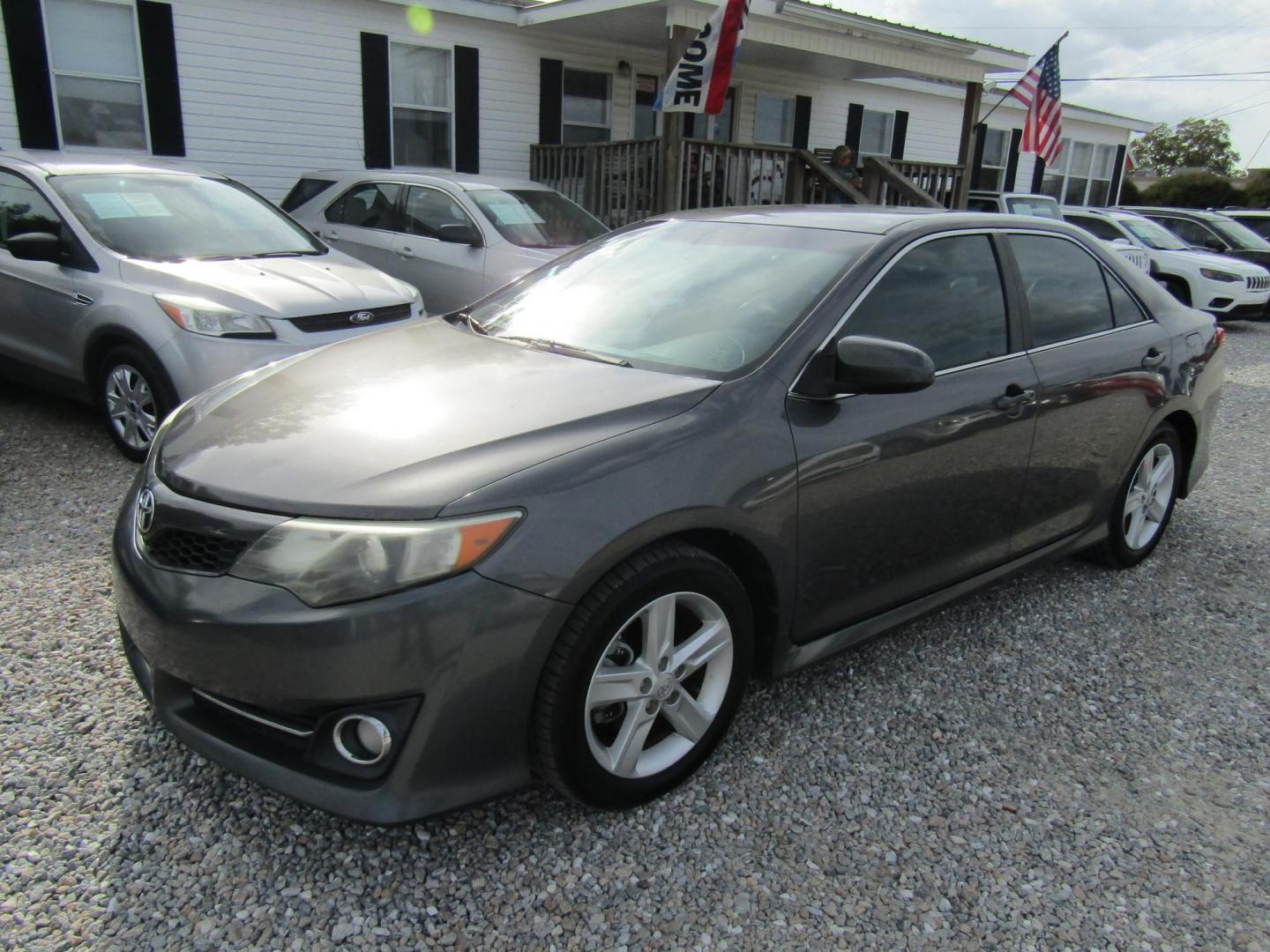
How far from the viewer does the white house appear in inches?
374

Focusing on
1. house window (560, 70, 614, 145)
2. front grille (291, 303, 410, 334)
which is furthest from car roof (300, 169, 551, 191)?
house window (560, 70, 614, 145)

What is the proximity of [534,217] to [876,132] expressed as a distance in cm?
1137

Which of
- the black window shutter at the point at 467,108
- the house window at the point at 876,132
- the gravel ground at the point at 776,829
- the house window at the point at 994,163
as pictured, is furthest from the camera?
the house window at the point at 994,163

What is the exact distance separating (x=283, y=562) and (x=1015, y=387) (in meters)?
2.43

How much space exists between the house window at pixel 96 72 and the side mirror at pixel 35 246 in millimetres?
5234

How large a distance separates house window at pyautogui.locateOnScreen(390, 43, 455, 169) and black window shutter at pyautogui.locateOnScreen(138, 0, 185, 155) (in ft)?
7.99

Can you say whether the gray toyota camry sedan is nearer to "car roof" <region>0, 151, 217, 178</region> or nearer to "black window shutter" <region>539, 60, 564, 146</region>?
"car roof" <region>0, 151, 217, 178</region>

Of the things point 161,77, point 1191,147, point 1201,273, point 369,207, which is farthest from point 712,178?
point 1191,147

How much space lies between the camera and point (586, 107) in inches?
519

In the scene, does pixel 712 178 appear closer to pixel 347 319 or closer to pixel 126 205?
pixel 347 319

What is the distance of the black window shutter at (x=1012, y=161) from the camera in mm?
20766

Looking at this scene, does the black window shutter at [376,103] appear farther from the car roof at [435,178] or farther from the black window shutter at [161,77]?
the car roof at [435,178]

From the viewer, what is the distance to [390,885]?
2.25 meters

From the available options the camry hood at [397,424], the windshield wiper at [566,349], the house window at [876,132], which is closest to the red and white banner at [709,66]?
the windshield wiper at [566,349]
